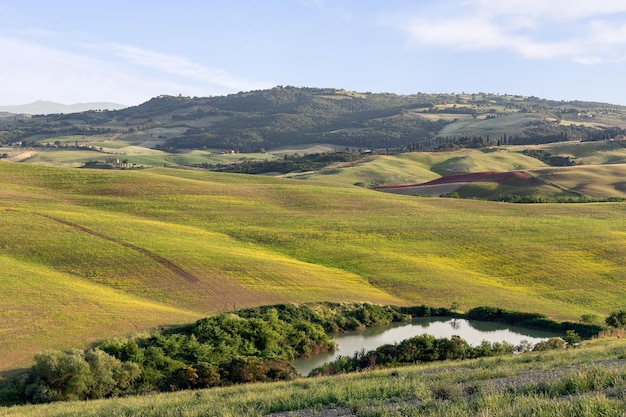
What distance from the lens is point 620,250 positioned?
7181 centimetres

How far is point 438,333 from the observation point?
5019 cm

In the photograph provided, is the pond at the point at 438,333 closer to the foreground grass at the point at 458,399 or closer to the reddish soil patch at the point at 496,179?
the foreground grass at the point at 458,399

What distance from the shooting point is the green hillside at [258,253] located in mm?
50094

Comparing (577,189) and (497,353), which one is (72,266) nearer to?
(497,353)

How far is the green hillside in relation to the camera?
50.1 m

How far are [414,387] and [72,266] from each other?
47270 mm

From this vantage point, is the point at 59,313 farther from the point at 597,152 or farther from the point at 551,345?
the point at 597,152

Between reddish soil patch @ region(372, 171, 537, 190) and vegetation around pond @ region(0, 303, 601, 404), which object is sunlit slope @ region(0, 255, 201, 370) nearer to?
vegetation around pond @ region(0, 303, 601, 404)

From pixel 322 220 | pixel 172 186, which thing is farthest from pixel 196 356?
pixel 172 186

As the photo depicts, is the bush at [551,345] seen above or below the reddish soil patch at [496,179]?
below

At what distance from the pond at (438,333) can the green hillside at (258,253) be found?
3388 mm

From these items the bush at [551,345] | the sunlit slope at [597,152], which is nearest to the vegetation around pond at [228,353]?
the bush at [551,345]

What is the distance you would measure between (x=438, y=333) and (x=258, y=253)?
78.7ft

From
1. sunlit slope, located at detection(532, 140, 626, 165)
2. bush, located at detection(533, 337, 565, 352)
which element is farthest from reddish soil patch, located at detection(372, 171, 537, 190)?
bush, located at detection(533, 337, 565, 352)
